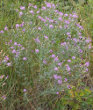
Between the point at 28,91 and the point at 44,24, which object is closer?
the point at 28,91

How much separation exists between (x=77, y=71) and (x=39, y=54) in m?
0.38

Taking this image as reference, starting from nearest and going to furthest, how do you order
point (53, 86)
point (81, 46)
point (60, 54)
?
1. point (53, 86)
2. point (60, 54)
3. point (81, 46)

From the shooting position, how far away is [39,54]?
7.08 feet

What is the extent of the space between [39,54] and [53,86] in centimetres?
32

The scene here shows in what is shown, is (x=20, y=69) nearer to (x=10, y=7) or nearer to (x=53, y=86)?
(x=53, y=86)

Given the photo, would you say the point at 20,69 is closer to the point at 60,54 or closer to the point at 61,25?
the point at 60,54

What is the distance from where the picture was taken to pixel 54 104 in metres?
2.23

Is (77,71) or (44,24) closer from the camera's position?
(77,71)

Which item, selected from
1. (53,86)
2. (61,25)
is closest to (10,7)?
(61,25)

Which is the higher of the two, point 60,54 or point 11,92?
point 60,54

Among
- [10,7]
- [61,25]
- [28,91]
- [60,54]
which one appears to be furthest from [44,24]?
[10,7]

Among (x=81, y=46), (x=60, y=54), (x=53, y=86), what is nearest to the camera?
(x=53, y=86)

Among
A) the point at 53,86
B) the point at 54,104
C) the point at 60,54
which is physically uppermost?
the point at 60,54

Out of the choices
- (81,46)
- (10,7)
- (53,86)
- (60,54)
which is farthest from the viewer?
(10,7)
